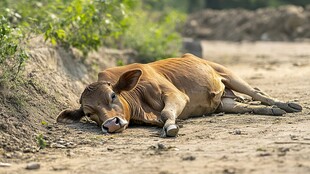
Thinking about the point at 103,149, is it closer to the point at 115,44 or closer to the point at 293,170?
the point at 293,170

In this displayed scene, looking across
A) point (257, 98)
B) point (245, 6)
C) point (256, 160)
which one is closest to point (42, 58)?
point (257, 98)

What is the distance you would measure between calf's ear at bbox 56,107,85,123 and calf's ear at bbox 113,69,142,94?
19.9 inches

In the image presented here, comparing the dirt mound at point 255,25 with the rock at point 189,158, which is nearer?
the rock at point 189,158

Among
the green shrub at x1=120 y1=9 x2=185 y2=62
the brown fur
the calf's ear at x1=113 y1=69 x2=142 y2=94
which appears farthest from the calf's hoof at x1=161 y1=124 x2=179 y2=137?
the green shrub at x1=120 y1=9 x2=185 y2=62

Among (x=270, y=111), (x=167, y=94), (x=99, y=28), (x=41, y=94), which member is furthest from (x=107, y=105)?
(x=99, y=28)

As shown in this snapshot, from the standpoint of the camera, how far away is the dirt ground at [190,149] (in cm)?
671

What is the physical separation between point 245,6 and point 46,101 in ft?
102

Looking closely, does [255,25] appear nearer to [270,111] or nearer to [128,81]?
[270,111]

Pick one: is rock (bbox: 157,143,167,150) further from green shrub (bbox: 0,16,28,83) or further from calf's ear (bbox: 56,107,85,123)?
green shrub (bbox: 0,16,28,83)

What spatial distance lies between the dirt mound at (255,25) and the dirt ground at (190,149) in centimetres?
1744

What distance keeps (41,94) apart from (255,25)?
66.4 ft

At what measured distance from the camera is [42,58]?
36.2ft

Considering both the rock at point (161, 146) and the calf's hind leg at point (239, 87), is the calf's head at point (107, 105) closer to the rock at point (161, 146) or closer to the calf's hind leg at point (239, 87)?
the rock at point (161, 146)

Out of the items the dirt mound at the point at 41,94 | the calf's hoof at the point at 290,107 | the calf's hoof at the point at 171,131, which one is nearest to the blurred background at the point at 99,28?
the dirt mound at the point at 41,94
